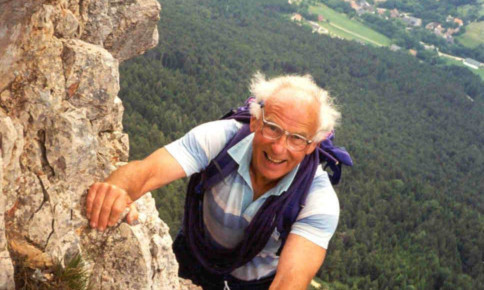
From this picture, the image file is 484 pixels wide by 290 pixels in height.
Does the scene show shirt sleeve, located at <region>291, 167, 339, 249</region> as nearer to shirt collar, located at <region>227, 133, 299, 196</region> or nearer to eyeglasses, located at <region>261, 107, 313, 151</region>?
shirt collar, located at <region>227, 133, 299, 196</region>

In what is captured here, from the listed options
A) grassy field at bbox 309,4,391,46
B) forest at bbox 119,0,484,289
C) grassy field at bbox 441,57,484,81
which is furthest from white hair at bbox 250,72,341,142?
grassy field at bbox 441,57,484,81

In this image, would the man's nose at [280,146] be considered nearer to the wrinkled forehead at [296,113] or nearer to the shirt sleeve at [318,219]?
the wrinkled forehead at [296,113]

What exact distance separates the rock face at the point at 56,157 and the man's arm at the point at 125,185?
0.15 metres

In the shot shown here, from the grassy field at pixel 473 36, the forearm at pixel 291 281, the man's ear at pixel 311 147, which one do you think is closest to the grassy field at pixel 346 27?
the grassy field at pixel 473 36

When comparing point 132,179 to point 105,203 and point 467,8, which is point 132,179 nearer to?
point 105,203

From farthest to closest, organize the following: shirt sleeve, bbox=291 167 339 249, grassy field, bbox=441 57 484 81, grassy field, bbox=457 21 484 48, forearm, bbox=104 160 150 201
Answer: grassy field, bbox=457 21 484 48, grassy field, bbox=441 57 484 81, forearm, bbox=104 160 150 201, shirt sleeve, bbox=291 167 339 249

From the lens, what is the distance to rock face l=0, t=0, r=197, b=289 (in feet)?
12.3

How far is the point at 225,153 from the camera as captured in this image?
4312mm

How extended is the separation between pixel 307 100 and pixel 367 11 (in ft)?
501

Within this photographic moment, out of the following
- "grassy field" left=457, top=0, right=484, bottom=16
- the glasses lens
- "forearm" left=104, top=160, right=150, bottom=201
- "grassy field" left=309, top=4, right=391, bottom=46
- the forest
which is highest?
the glasses lens

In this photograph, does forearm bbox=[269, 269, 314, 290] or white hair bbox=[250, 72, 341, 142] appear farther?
white hair bbox=[250, 72, 341, 142]

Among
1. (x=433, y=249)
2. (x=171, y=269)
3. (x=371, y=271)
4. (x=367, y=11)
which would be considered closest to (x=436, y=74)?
(x=367, y=11)

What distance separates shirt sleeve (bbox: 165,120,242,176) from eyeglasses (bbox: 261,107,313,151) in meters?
0.44

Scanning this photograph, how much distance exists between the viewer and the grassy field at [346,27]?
431 ft
